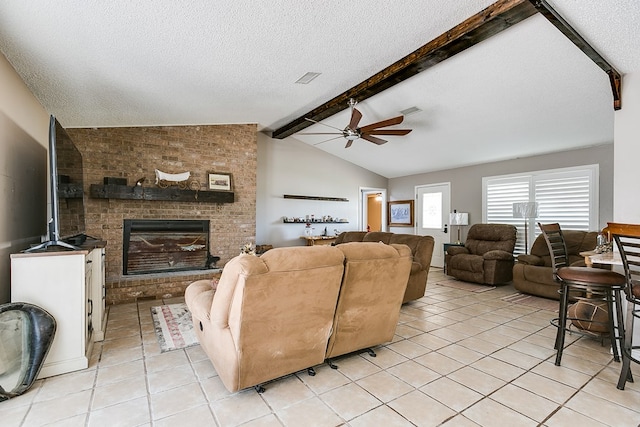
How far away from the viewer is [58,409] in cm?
190

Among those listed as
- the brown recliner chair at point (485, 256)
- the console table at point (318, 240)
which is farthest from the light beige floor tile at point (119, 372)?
the brown recliner chair at point (485, 256)

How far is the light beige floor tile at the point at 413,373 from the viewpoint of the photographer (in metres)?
2.23

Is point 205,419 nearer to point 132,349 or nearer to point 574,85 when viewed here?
point 132,349

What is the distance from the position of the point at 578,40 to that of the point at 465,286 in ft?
12.8

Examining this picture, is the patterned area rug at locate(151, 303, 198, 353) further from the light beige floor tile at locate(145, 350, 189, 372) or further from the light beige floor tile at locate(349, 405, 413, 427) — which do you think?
the light beige floor tile at locate(349, 405, 413, 427)

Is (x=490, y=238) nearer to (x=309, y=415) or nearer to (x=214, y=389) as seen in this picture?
(x=309, y=415)

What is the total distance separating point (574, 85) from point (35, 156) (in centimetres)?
583

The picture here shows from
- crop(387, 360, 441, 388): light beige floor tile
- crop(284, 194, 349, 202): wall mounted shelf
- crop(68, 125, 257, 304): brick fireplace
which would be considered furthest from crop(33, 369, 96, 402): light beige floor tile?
crop(284, 194, 349, 202): wall mounted shelf

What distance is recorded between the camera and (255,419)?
70.7 inches

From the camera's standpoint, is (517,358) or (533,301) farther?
(533,301)

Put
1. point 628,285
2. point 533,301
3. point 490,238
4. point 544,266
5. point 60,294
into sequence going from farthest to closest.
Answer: point 490,238
point 544,266
point 533,301
point 60,294
point 628,285

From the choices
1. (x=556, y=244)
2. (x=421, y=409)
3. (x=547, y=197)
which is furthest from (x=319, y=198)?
(x=421, y=409)

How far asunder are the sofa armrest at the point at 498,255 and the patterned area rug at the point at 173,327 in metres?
4.66

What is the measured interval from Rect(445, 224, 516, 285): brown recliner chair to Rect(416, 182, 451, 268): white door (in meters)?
0.97
